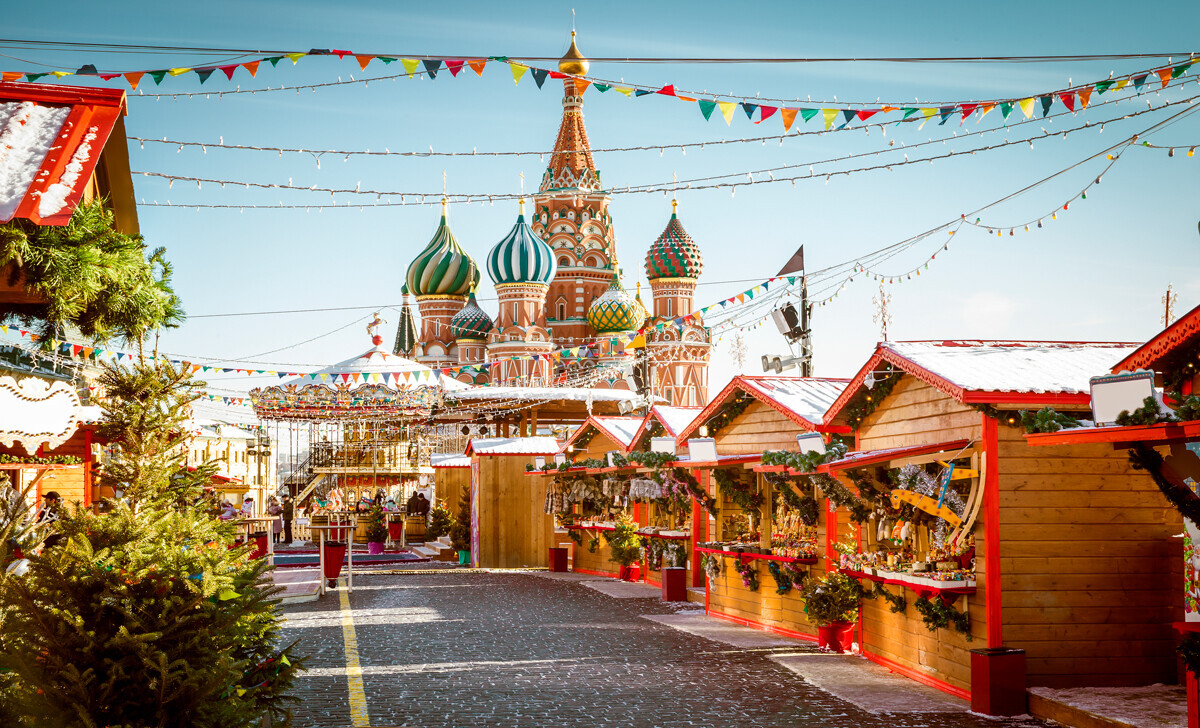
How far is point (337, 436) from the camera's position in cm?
3105

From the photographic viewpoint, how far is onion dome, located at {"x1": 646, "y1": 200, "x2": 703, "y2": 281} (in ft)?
193

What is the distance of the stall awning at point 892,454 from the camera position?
1091 centimetres

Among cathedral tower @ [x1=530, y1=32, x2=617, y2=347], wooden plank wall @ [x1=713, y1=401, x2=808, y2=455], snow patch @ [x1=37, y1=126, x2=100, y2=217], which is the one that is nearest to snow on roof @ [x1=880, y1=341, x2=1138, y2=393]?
wooden plank wall @ [x1=713, y1=401, x2=808, y2=455]

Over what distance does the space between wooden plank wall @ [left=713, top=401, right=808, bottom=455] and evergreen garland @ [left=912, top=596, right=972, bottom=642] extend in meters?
4.25

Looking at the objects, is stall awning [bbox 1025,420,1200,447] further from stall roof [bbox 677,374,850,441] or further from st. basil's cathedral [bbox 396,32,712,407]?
st. basil's cathedral [bbox 396,32,712,407]

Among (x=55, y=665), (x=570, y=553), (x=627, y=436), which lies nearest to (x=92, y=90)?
(x=55, y=665)

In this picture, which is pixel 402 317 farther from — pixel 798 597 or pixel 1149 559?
pixel 1149 559

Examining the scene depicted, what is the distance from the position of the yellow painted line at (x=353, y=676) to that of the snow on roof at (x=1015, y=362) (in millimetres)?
5927

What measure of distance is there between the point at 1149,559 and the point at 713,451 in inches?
293

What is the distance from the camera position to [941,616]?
11.3m

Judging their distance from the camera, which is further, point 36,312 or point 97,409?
point 97,409

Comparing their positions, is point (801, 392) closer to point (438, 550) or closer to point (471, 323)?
point (438, 550)

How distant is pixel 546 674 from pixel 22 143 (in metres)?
8.41

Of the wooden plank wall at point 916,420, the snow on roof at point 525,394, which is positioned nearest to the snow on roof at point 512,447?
the snow on roof at point 525,394
